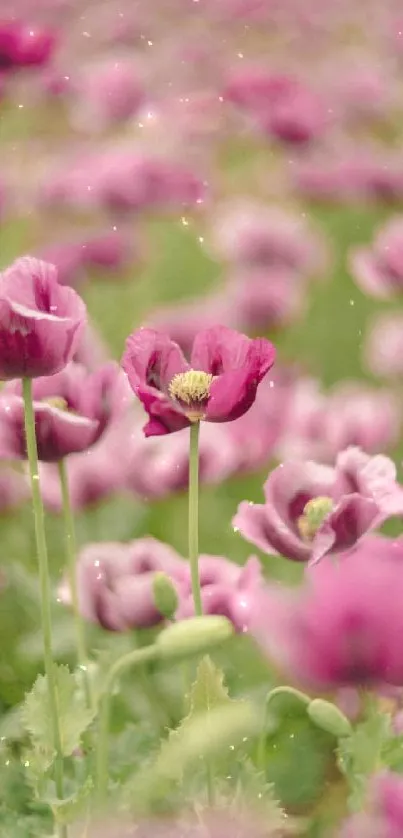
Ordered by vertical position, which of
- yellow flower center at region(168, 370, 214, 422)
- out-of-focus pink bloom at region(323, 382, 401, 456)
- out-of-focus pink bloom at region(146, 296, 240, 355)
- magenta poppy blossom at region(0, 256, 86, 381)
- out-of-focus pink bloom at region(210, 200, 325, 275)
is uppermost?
magenta poppy blossom at region(0, 256, 86, 381)

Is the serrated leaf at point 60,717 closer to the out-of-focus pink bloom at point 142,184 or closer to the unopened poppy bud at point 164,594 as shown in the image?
the unopened poppy bud at point 164,594

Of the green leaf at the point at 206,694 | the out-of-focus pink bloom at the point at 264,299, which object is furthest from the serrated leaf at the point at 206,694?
the out-of-focus pink bloom at the point at 264,299

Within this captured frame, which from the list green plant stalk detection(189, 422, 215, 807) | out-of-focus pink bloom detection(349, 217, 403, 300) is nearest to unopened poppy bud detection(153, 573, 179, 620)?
green plant stalk detection(189, 422, 215, 807)

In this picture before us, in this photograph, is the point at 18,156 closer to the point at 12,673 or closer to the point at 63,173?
the point at 63,173

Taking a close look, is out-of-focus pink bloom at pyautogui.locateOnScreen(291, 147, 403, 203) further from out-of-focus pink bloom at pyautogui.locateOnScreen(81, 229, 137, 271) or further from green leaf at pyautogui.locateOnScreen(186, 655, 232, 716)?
green leaf at pyautogui.locateOnScreen(186, 655, 232, 716)

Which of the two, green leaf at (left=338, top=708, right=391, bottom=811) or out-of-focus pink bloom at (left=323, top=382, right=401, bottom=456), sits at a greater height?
out-of-focus pink bloom at (left=323, top=382, right=401, bottom=456)

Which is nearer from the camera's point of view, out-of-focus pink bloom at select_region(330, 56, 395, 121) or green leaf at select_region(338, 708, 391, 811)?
green leaf at select_region(338, 708, 391, 811)

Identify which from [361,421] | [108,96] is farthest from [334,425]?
[108,96]
